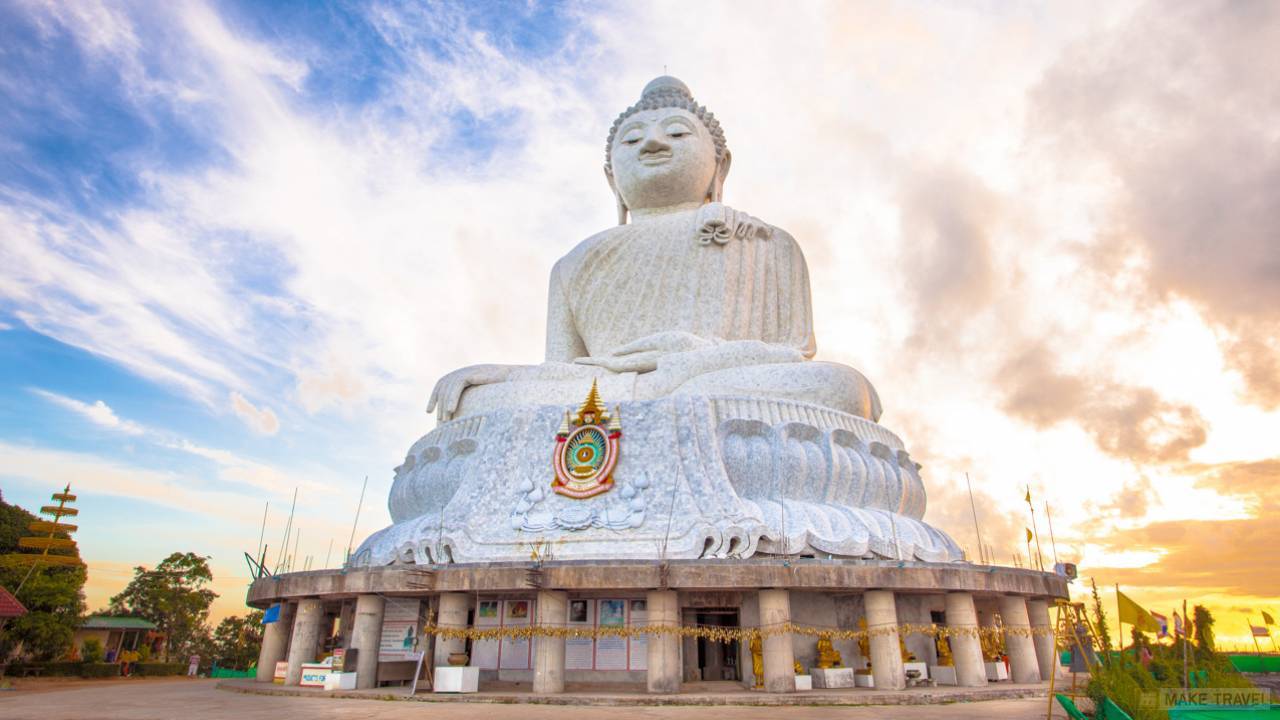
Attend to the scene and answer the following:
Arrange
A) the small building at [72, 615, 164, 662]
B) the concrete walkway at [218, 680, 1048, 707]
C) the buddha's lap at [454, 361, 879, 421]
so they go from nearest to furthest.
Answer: the concrete walkway at [218, 680, 1048, 707] < the buddha's lap at [454, 361, 879, 421] < the small building at [72, 615, 164, 662]

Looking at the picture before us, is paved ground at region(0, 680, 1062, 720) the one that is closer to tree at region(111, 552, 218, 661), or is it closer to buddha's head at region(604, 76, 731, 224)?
buddha's head at region(604, 76, 731, 224)

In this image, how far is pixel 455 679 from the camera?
9.91m

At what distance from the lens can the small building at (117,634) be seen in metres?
23.1

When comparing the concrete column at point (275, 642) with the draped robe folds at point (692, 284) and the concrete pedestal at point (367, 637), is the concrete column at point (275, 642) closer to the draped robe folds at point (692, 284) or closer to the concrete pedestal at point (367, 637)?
the concrete pedestal at point (367, 637)

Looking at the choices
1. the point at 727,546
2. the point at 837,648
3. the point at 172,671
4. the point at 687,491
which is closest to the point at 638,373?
the point at 687,491

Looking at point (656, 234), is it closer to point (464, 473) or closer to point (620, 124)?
point (620, 124)

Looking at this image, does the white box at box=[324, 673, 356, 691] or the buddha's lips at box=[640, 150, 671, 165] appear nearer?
the white box at box=[324, 673, 356, 691]

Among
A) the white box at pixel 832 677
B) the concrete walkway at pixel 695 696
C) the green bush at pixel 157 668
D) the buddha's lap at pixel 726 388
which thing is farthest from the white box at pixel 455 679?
the green bush at pixel 157 668

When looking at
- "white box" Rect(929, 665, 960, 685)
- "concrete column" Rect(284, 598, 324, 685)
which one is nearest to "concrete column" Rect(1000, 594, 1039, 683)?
"white box" Rect(929, 665, 960, 685)

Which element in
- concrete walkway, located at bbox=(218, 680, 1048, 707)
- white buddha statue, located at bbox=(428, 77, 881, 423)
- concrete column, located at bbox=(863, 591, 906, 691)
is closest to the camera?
concrete walkway, located at bbox=(218, 680, 1048, 707)

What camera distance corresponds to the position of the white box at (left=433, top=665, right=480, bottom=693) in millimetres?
9906

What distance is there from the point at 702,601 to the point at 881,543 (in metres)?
3.01

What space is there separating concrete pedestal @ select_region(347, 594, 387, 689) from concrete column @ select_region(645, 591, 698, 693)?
388 centimetres

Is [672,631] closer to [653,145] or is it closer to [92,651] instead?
[653,145]
